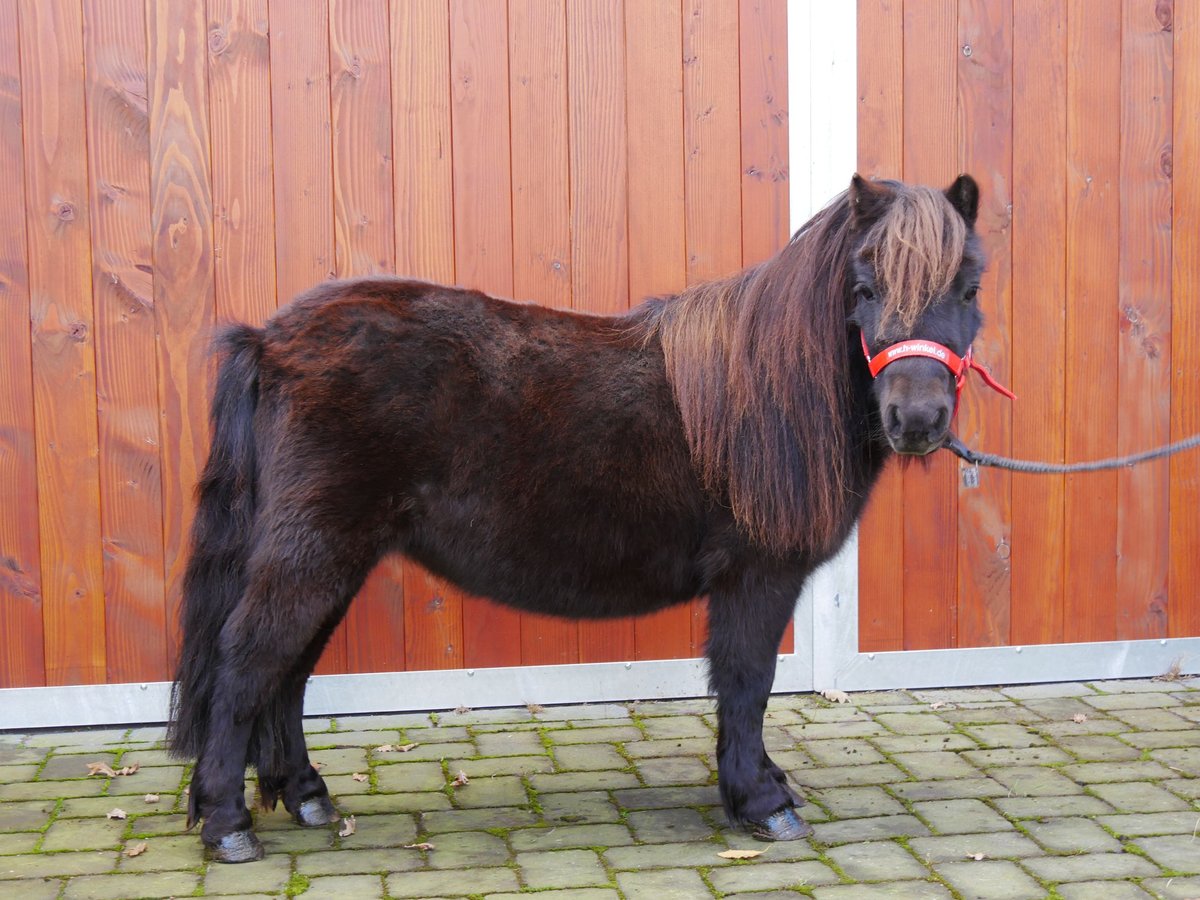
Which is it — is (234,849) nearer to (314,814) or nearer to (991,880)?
(314,814)

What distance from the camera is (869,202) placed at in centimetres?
340

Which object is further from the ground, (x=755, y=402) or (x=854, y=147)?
(x=854, y=147)

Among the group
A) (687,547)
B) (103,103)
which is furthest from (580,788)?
(103,103)

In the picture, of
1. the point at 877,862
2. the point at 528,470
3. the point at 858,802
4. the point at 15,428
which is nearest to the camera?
the point at 877,862

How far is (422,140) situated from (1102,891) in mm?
3719

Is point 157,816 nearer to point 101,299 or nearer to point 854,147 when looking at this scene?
point 101,299

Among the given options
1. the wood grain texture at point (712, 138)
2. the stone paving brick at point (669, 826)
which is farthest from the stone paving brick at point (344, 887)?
the wood grain texture at point (712, 138)

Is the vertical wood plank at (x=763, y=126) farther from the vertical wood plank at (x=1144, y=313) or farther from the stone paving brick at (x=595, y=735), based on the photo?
the vertical wood plank at (x=1144, y=313)

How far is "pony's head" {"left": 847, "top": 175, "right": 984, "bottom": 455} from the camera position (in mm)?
3158

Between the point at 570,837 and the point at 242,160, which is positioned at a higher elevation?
the point at 242,160

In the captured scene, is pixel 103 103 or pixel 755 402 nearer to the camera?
pixel 755 402

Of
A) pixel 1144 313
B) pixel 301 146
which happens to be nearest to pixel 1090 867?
pixel 1144 313

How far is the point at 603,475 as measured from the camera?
3.58 metres

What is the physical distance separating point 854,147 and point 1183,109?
162cm
